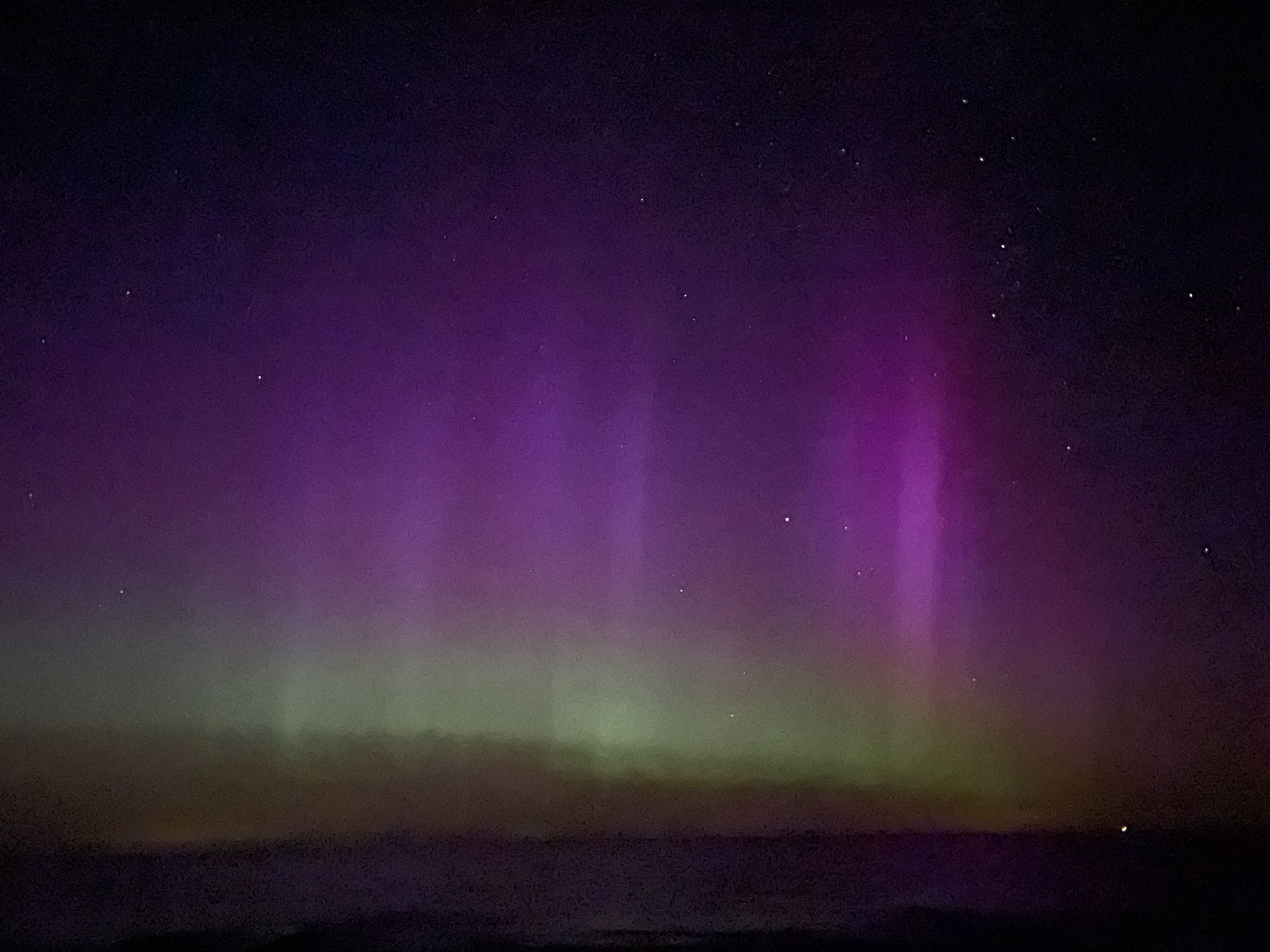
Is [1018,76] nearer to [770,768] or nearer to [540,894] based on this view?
[770,768]

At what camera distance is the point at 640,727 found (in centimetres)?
258

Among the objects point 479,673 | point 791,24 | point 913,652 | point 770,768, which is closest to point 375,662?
point 479,673

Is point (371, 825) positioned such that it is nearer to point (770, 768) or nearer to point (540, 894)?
point (540, 894)

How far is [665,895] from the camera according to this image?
2494 mm

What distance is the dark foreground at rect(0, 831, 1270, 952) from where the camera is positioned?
7.84 ft

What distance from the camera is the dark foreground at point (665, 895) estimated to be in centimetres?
239

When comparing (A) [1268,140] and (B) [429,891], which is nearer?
(B) [429,891]

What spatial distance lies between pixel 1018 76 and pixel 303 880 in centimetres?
218

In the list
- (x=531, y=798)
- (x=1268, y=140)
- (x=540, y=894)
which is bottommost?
(x=540, y=894)

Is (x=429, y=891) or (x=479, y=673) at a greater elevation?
(x=479, y=673)

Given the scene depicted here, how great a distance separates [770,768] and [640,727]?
0.28 m

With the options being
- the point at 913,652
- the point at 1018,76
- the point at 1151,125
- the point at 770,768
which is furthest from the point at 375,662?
the point at 1151,125

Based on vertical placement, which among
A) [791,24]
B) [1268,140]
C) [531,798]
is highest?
[791,24]

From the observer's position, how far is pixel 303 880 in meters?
2.49
